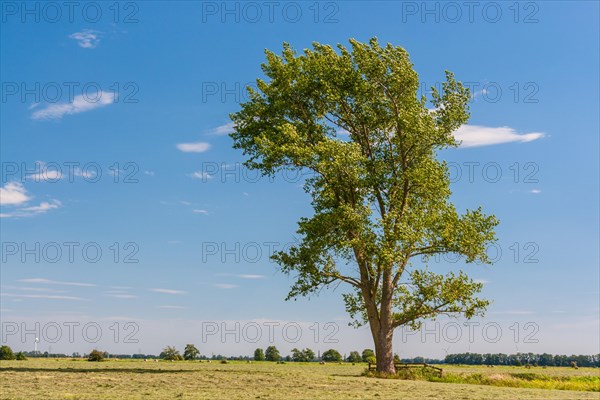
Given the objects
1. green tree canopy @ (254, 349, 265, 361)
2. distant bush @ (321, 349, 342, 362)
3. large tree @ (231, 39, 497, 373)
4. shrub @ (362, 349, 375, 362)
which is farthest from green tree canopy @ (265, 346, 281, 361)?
large tree @ (231, 39, 497, 373)

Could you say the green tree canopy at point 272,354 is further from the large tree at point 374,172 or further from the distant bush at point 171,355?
the large tree at point 374,172

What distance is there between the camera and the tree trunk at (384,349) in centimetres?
4597

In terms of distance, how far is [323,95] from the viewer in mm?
49000

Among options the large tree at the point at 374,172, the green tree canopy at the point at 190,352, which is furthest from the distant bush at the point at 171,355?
the large tree at the point at 374,172

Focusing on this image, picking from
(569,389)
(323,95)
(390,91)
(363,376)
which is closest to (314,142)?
(323,95)

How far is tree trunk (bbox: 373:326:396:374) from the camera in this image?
151ft

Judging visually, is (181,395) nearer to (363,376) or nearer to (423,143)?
(363,376)

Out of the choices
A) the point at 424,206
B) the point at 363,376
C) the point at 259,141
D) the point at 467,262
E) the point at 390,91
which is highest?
the point at 390,91

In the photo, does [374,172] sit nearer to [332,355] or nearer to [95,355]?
[95,355]

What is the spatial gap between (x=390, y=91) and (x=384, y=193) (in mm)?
7462

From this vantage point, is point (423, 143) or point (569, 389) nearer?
point (569, 389)

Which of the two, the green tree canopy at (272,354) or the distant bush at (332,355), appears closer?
the distant bush at (332,355)

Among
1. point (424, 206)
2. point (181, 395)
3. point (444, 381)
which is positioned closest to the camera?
point (181, 395)

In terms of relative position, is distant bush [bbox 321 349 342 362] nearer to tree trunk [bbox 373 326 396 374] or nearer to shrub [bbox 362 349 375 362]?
shrub [bbox 362 349 375 362]
